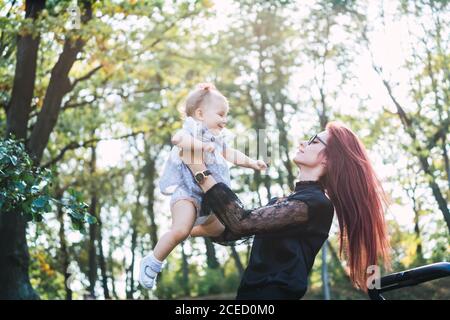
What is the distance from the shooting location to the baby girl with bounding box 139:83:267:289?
2.99m

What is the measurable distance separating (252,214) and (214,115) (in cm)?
66

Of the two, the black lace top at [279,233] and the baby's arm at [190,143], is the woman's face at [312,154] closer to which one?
the black lace top at [279,233]

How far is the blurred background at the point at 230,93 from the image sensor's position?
974 centimetres

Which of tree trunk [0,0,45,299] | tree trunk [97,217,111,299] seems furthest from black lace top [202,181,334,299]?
tree trunk [97,217,111,299]

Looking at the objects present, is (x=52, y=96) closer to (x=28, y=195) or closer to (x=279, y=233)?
(x=28, y=195)

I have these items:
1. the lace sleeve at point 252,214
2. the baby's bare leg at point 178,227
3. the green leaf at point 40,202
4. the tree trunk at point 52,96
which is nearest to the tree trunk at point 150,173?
the tree trunk at point 52,96

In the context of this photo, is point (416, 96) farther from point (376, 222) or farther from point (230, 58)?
point (376, 222)

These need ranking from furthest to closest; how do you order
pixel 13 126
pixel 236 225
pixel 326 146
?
pixel 13 126, pixel 326 146, pixel 236 225

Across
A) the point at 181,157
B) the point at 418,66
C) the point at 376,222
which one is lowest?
the point at 376,222

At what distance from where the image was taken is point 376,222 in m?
2.88

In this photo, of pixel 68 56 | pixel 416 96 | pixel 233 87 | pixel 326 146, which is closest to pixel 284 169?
pixel 233 87
